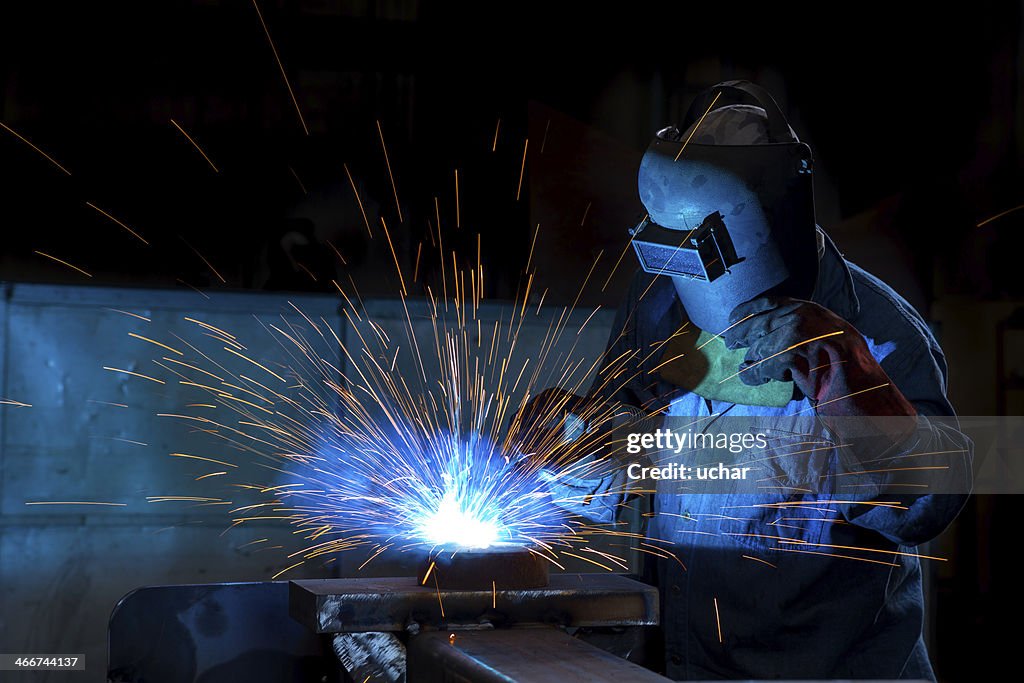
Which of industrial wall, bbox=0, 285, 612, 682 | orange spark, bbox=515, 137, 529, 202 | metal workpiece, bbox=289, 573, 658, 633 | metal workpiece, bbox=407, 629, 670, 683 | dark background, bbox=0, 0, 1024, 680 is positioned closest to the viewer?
metal workpiece, bbox=407, 629, 670, 683

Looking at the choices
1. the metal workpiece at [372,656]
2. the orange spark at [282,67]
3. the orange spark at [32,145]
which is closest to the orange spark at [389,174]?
the orange spark at [282,67]

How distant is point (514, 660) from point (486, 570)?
0.26m

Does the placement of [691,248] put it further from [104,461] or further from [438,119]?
[104,461]

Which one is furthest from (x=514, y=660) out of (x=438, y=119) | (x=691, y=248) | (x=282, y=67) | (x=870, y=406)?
(x=282, y=67)

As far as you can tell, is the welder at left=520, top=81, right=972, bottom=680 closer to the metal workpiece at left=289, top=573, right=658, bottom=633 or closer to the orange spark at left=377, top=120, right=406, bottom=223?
the metal workpiece at left=289, top=573, right=658, bottom=633

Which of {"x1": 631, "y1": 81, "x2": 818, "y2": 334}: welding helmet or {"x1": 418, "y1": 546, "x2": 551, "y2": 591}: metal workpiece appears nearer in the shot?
{"x1": 418, "y1": 546, "x2": 551, "y2": 591}: metal workpiece

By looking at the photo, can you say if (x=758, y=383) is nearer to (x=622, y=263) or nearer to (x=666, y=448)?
(x=666, y=448)

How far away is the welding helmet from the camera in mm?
1759

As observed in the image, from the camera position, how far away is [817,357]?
1.62m

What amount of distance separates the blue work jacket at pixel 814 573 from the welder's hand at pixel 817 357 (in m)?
0.18

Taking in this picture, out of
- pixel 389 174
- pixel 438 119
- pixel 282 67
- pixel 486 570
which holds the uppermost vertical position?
pixel 282 67

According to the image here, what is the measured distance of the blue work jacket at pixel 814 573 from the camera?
178 centimetres

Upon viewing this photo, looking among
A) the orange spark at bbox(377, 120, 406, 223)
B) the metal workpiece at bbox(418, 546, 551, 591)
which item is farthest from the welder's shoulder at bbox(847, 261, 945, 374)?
the orange spark at bbox(377, 120, 406, 223)

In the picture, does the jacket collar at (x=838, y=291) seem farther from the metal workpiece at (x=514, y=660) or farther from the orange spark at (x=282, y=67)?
the orange spark at (x=282, y=67)
